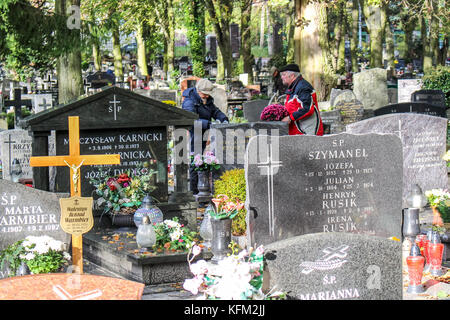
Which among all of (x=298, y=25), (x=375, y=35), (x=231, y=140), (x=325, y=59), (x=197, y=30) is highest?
(x=197, y=30)

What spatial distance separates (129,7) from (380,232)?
29087 millimetres

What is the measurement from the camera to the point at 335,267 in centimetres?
539

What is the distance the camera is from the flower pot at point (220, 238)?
7852mm

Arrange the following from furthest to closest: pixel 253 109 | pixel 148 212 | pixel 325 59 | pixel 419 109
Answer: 1. pixel 325 59
2. pixel 253 109
3. pixel 419 109
4. pixel 148 212

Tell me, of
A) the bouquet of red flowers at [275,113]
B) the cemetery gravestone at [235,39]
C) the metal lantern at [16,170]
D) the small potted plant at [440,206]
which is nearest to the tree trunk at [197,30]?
the cemetery gravestone at [235,39]

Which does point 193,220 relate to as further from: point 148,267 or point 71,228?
point 71,228

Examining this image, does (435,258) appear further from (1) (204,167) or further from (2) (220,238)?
(1) (204,167)

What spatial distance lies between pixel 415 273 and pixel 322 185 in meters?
1.42

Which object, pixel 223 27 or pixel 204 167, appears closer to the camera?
pixel 204 167

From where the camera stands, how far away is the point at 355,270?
17.8ft

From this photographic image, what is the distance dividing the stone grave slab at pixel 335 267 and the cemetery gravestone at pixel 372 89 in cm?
1678

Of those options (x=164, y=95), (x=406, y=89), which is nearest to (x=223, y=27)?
(x=164, y=95)
